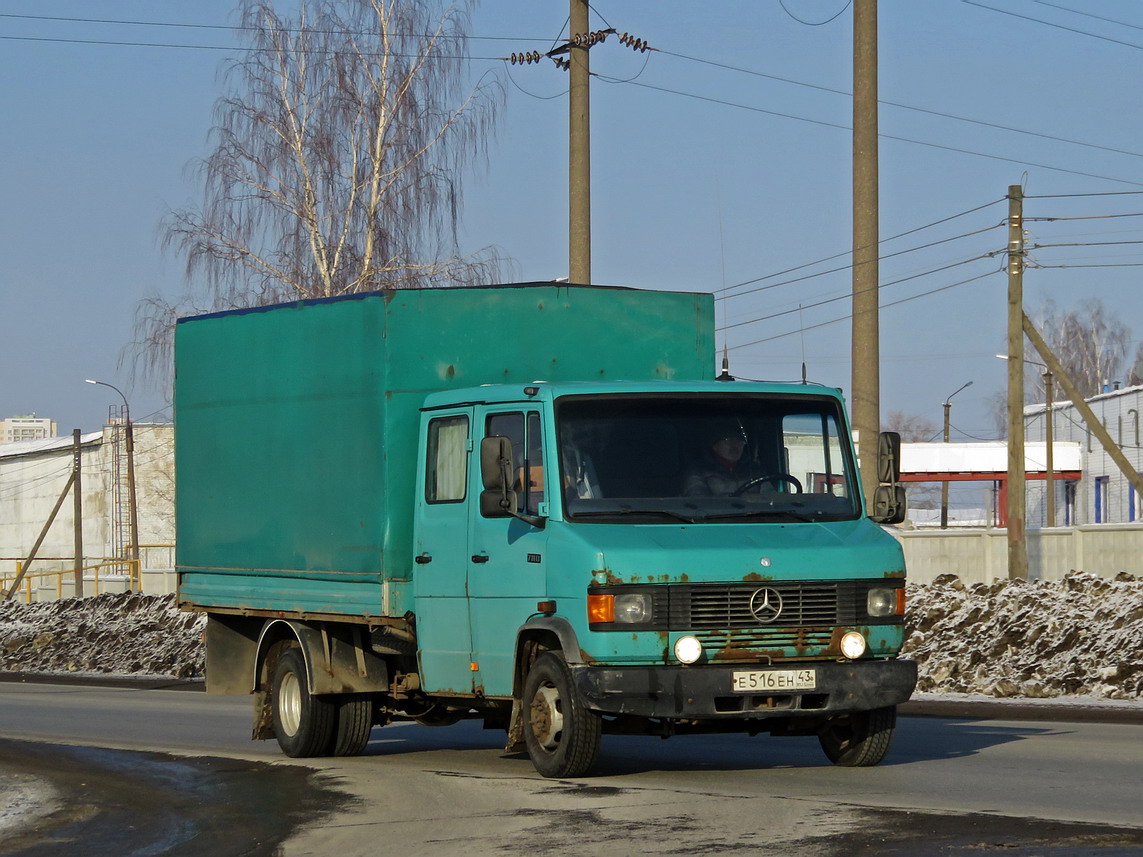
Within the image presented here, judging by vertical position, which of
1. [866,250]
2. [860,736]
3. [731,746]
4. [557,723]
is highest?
[866,250]

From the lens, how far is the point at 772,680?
1034cm

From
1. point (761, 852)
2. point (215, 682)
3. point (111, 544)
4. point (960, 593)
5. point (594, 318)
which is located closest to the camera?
→ point (761, 852)

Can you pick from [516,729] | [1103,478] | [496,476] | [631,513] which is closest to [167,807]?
[516,729]

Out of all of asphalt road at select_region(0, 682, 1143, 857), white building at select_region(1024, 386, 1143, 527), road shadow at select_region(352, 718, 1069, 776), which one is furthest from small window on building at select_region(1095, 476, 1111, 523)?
asphalt road at select_region(0, 682, 1143, 857)

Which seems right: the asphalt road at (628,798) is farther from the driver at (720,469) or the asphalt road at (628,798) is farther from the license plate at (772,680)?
the driver at (720,469)

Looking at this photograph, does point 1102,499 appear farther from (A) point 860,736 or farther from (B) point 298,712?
(A) point 860,736

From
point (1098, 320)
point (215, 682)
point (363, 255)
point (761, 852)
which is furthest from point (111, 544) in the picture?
point (761, 852)

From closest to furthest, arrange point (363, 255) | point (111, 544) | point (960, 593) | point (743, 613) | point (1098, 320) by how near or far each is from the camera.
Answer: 1. point (743, 613)
2. point (960, 593)
3. point (363, 255)
4. point (111, 544)
5. point (1098, 320)

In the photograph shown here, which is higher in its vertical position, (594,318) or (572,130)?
(572,130)

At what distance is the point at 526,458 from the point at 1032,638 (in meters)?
12.2

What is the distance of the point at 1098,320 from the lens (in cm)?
11625

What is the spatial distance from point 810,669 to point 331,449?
12.3 ft

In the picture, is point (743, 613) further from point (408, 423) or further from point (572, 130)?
point (572, 130)

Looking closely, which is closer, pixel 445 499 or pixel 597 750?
pixel 597 750
